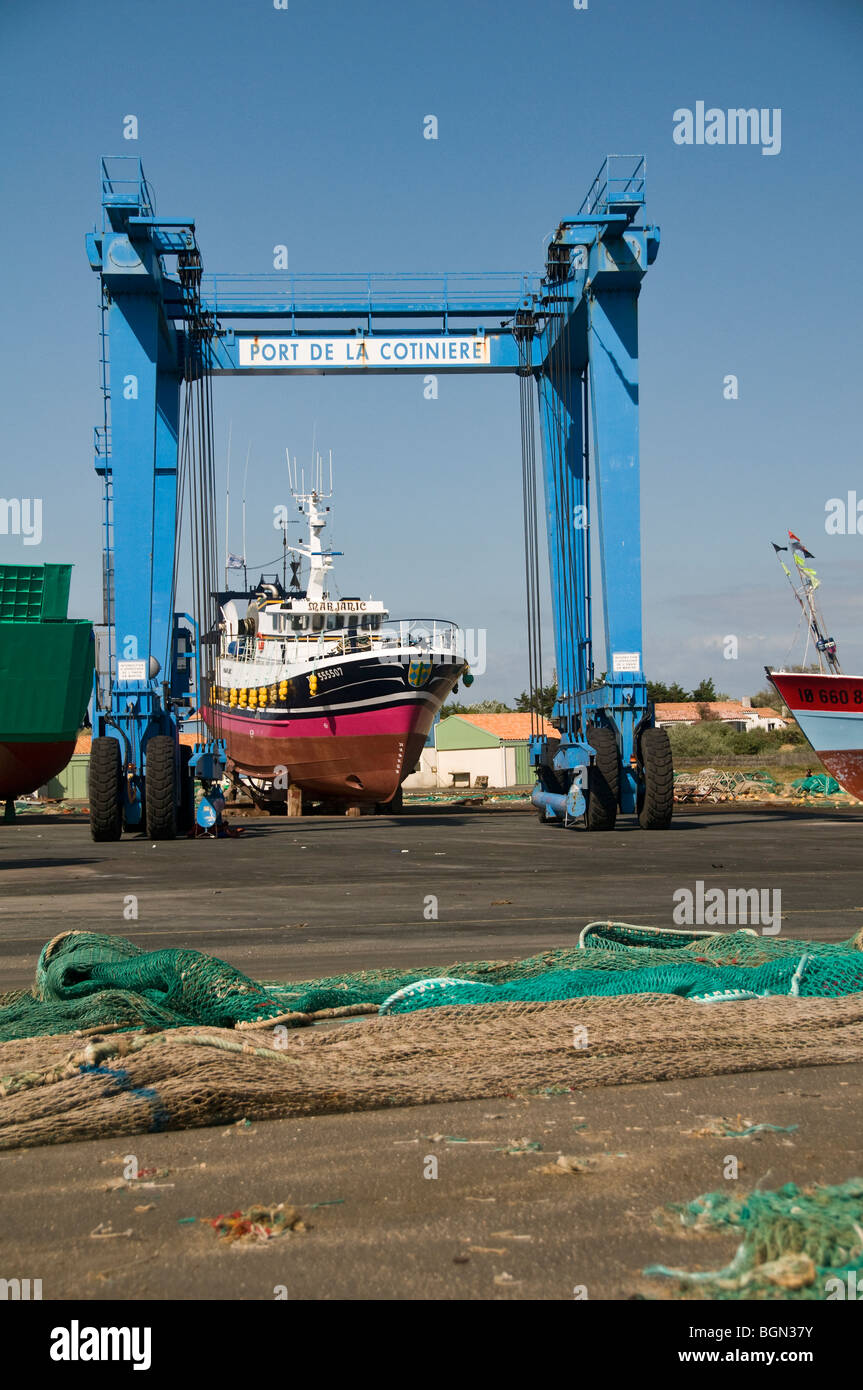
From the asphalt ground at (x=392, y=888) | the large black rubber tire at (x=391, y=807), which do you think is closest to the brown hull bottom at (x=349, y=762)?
the large black rubber tire at (x=391, y=807)

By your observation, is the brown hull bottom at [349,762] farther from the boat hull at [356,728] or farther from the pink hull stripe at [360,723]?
the pink hull stripe at [360,723]

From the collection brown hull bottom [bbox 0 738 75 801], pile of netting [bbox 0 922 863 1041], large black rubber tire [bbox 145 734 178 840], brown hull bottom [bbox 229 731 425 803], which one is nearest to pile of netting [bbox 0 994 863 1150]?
pile of netting [bbox 0 922 863 1041]

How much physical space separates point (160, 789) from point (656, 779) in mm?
8425

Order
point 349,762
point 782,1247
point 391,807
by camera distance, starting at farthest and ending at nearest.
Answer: point 391,807 < point 349,762 < point 782,1247

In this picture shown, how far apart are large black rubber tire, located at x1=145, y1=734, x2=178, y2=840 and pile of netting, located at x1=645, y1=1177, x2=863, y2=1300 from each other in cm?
1712

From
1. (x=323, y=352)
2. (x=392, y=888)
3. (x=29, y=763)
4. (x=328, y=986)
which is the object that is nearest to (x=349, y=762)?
(x=29, y=763)

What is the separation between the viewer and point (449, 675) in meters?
27.9

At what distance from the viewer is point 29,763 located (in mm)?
26656

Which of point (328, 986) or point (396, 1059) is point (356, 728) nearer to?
point (328, 986)

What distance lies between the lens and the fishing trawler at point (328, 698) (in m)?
26.8

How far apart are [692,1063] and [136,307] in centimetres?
1912

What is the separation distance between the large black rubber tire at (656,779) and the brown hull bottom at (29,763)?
45.7 feet
